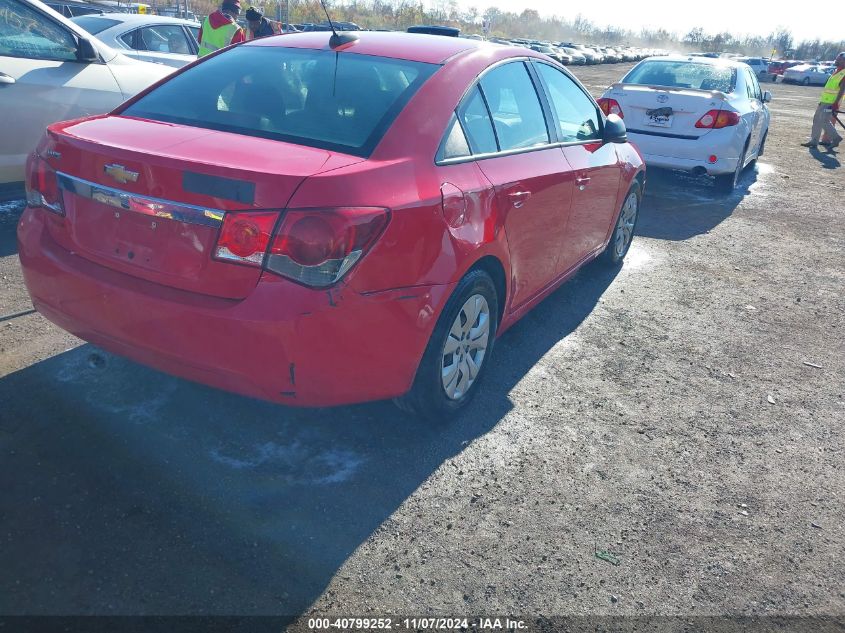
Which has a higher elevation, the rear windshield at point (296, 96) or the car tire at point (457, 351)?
the rear windshield at point (296, 96)

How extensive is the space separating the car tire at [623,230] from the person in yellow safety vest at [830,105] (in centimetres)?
994

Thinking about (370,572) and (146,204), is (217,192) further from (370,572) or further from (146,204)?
(370,572)

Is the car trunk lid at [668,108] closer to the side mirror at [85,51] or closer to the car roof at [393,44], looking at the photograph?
the car roof at [393,44]

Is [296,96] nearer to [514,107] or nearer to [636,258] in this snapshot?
[514,107]

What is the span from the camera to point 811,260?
707cm

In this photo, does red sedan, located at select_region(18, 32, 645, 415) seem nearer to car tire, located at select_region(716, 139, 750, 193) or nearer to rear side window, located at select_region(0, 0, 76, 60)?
rear side window, located at select_region(0, 0, 76, 60)

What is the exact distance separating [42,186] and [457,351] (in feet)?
6.38

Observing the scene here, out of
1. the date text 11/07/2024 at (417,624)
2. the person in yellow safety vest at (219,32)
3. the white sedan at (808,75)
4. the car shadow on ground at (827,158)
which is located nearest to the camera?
the date text 11/07/2024 at (417,624)

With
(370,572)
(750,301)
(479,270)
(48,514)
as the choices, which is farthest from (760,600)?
(750,301)

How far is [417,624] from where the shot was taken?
2.36m

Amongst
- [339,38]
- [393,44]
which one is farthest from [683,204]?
[339,38]

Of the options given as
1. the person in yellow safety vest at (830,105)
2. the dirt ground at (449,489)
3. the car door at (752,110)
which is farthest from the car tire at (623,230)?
the person in yellow safety vest at (830,105)

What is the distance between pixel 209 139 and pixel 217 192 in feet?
1.50

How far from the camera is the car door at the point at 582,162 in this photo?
4449mm
